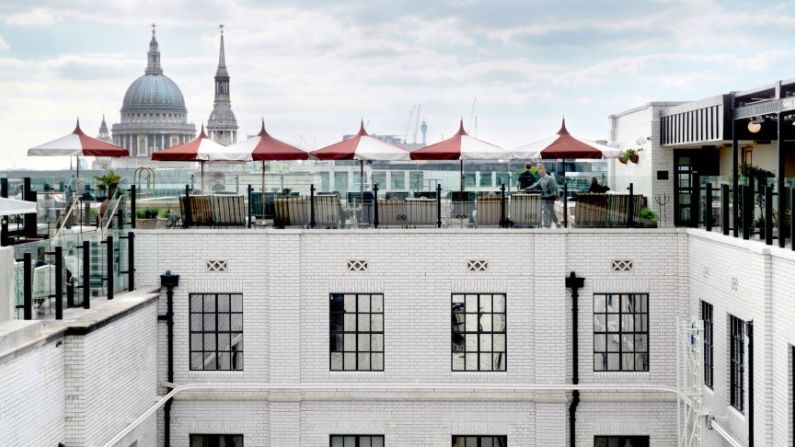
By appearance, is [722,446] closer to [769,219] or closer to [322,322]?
[769,219]

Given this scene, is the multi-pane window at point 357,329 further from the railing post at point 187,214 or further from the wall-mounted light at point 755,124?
the wall-mounted light at point 755,124

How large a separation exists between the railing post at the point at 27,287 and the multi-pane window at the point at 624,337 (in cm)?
1129

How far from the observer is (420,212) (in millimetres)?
21469

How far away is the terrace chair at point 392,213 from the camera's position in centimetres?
2150

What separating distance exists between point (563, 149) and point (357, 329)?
5.96m

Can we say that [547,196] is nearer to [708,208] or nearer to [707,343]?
[708,208]

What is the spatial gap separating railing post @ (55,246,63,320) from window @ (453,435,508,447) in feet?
28.2

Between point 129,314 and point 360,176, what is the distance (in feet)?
24.1

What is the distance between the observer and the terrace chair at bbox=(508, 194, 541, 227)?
69.8 feet

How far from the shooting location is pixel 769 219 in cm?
1630

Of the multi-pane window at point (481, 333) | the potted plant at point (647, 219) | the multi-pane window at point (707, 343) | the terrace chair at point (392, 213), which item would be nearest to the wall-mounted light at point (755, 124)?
the potted plant at point (647, 219)

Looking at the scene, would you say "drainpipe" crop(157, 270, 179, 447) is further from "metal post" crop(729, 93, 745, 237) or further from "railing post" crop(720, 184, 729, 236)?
"metal post" crop(729, 93, 745, 237)

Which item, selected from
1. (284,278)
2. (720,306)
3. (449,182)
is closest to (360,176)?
(449,182)

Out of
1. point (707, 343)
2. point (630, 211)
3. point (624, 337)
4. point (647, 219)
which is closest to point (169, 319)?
point (624, 337)
